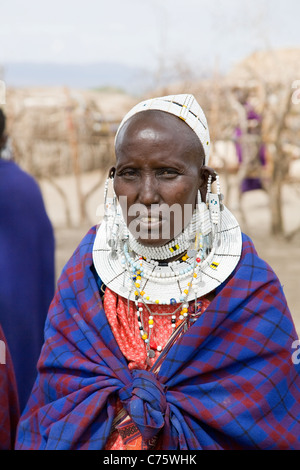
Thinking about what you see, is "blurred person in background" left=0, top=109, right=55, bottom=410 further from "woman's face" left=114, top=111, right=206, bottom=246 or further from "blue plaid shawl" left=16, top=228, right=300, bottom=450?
"woman's face" left=114, top=111, right=206, bottom=246

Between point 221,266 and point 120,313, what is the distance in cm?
43

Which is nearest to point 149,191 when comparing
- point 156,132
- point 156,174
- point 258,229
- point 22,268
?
point 156,174

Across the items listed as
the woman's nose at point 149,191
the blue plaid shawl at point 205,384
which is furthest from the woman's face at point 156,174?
the blue plaid shawl at point 205,384

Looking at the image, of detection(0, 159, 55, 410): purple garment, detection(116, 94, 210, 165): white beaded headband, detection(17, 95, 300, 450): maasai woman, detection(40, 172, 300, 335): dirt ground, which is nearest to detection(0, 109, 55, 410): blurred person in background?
detection(0, 159, 55, 410): purple garment

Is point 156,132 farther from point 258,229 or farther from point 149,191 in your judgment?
point 258,229

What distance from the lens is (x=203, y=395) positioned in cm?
197

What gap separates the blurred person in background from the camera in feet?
12.0

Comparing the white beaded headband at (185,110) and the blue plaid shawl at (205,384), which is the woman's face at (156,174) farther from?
the blue plaid shawl at (205,384)

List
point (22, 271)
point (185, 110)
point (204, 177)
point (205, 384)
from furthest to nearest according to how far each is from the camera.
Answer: point (22, 271) < point (204, 177) < point (185, 110) < point (205, 384)

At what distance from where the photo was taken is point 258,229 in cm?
991

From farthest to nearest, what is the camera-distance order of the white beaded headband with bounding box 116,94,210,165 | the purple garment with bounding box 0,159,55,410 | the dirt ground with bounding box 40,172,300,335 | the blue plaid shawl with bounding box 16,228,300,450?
1. the dirt ground with bounding box 40,172,300,335
2. the purple garment with bounding box 0,159,55,410
3. the white beaded headband with bounding box 116,94,210,165
4. the blue plaid shawl with bounding box 16,228,300,450

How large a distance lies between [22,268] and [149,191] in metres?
2.03

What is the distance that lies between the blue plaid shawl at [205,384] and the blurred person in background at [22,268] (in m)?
1.59

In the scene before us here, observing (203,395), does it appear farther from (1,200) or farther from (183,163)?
(1,200)
